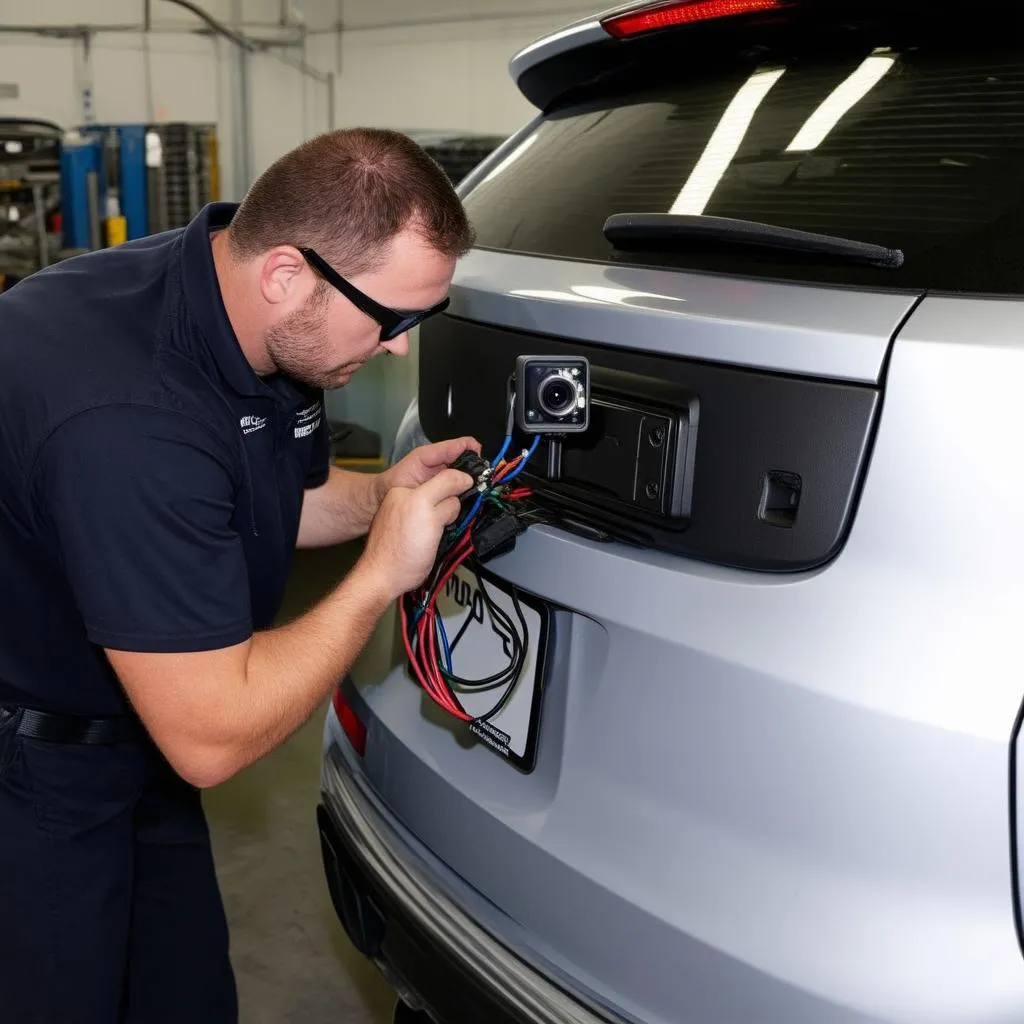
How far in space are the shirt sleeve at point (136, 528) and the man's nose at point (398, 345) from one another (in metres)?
0.31

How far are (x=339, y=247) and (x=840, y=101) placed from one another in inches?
24.3

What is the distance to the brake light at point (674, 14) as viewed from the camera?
1290 mm

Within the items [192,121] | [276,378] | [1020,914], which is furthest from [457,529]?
[192,121]

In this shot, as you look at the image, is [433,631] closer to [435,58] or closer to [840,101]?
[840,101]

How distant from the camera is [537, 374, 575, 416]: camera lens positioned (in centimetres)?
114

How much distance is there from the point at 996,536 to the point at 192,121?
9916mm

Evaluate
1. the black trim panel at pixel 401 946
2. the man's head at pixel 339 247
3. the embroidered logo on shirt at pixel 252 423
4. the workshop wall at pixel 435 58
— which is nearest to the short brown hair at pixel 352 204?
the man's head at pixel 339 247

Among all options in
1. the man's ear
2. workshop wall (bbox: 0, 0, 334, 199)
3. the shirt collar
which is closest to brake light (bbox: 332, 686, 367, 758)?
the shirt collar

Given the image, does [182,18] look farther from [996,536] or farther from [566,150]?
[996,536]

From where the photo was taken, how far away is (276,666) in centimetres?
135

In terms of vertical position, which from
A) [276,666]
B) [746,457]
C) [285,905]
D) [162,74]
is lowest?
[285,905]

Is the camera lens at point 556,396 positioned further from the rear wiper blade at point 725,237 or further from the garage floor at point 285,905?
the garage floor at point 285,905

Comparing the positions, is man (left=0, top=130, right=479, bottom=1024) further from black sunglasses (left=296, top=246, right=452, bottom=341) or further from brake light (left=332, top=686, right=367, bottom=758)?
brake light (left=332, top=686, right=367, bottom=758)

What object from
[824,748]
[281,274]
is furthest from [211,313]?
[824,748]
